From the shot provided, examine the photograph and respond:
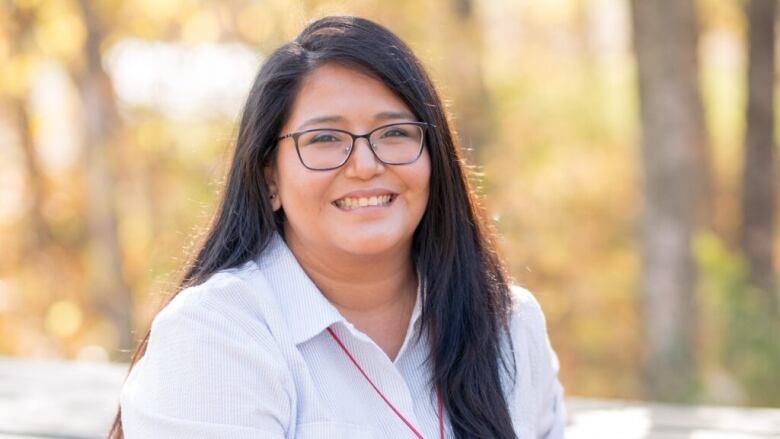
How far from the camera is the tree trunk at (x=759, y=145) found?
28.9 feet

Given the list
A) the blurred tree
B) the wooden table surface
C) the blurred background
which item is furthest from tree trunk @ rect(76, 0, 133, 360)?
the wooden table surface

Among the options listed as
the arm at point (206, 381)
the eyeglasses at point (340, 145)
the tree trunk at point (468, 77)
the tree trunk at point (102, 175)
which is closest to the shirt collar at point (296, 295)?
the arm at point (206, 381)

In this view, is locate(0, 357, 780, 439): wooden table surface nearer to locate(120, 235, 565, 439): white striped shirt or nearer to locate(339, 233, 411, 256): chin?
locate(120, 235, 565, 439): white striped shirt

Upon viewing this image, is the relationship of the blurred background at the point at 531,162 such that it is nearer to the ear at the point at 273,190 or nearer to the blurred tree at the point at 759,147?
the blurred tree at the point at 759,147

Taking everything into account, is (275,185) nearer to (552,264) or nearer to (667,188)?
(667,188)

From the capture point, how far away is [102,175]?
10703 millimetres

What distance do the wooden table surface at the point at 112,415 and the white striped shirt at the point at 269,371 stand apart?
0.83 meters

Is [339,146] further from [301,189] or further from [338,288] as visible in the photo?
[338,288]

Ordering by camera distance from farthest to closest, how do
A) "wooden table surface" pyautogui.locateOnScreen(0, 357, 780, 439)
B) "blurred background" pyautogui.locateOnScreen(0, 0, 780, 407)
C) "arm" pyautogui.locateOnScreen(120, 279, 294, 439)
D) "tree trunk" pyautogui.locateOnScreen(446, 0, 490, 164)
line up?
"tree trunk" pyautogui.locateOnScreen(446, 0, 490, 164) → "blurred background" pyautogui.locateOnScreen(0, 0, 780, 407) → "wooden table surface" pyautogui.locateOnScreen(0, 357, 780, 439) → "arm" pyautogui.locateOnScreen(120, 279, 294, 439)

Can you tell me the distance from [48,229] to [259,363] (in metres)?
12.0

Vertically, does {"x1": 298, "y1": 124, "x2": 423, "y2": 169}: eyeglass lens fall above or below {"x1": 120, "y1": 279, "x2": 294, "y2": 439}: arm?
above

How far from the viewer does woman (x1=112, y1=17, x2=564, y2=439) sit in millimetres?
1921

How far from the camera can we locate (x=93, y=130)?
10680mm

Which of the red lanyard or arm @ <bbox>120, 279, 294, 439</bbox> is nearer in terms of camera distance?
arm @ <bbox>120, 279, 294, 439</bbox>
